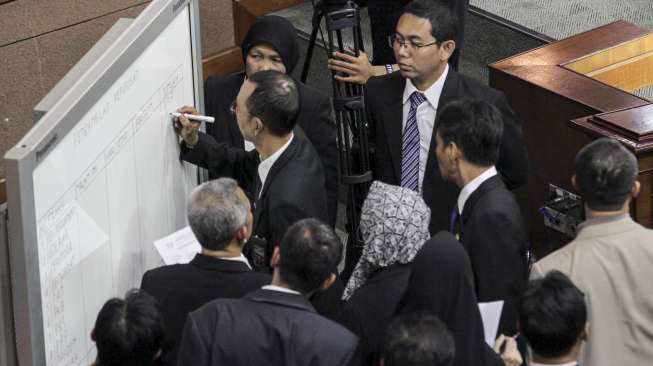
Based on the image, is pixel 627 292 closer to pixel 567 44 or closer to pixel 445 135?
pixel 445 135

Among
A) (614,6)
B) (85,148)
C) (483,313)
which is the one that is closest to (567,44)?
(614,6)

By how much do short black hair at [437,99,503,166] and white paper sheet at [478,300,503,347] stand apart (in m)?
0.39

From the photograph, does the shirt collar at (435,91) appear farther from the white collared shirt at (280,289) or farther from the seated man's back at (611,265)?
the white collared shirt at (280,289)

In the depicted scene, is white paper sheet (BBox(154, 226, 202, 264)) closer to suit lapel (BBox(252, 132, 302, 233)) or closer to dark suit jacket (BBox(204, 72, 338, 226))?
suit lapel (BBox(252, 132, 302, 233))

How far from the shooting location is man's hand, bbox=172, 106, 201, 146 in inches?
138

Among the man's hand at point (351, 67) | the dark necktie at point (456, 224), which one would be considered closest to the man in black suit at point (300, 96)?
the man's hand at point (351, 67)

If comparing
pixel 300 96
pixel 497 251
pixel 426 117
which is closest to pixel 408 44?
pixel 426 117

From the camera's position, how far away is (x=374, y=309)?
291 centimetres

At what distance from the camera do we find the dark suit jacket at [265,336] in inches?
102

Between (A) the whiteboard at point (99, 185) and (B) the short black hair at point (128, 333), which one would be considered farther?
(A) the whiteboard at point (99, 185)

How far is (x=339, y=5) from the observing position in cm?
371

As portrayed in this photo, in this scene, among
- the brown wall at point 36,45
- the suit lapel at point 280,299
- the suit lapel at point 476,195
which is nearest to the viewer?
the suit lapel at point 280,299

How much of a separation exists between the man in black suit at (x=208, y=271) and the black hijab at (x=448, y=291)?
0.40 m

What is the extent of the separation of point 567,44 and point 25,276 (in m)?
2.81
